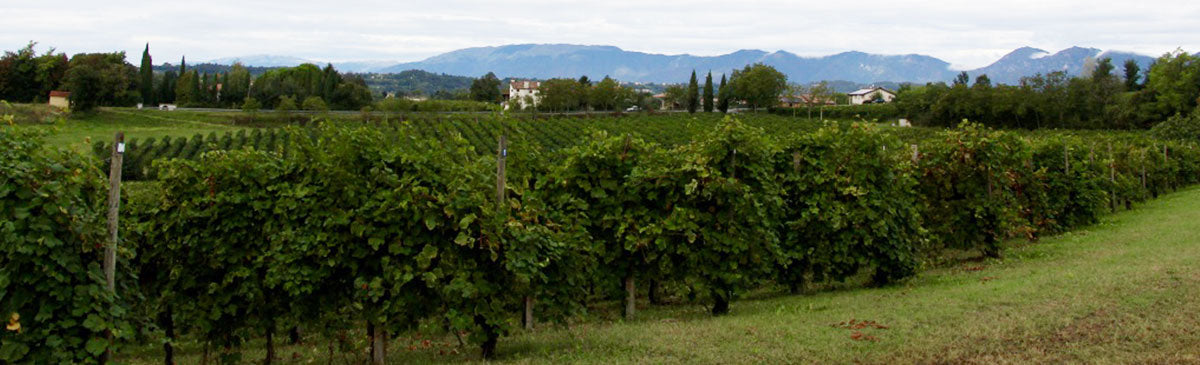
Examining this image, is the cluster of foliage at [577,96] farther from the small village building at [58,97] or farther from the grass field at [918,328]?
the grass field at [918,328]

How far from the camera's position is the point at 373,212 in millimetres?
7629

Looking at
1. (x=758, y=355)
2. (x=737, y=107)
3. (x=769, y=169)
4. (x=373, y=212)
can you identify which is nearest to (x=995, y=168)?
(x=769, y=169)

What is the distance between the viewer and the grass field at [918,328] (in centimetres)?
717

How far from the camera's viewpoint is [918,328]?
807cm

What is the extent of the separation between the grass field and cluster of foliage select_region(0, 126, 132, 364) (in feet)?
8.94

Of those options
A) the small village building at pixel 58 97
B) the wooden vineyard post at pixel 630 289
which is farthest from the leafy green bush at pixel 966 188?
the small village building at pixel 58 97

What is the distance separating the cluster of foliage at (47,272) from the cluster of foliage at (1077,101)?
289 ft

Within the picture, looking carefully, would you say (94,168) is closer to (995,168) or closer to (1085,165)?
(995,168)

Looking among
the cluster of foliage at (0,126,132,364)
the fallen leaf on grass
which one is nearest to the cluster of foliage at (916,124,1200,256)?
the fallen leaf on grass

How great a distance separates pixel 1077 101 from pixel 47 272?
305 ft

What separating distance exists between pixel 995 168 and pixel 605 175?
8768 mm

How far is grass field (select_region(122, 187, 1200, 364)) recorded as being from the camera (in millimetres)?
7168

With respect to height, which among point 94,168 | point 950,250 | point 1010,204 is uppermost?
point 94,168

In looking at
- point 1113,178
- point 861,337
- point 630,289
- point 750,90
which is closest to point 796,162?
point 630,289
